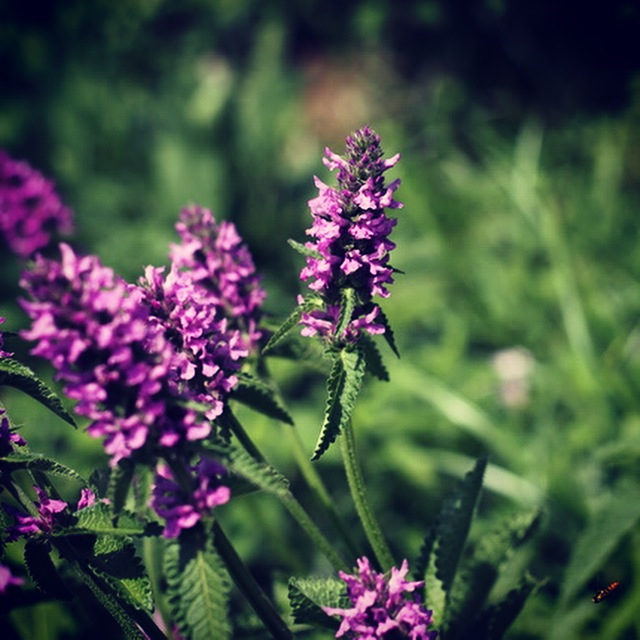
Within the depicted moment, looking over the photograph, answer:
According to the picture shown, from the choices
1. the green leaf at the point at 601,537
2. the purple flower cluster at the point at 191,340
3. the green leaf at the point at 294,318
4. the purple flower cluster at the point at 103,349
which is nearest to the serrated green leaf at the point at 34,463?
the purple flower cluster at the point at 103,349

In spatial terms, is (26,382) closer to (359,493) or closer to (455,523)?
(359,493)

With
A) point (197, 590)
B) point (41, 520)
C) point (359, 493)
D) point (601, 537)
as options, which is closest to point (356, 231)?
point (359, 493)

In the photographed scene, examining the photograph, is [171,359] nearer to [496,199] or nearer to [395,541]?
[395,541]

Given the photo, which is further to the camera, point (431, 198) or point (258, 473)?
point (431, 198)

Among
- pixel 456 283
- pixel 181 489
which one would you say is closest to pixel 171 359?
pixel 181 489

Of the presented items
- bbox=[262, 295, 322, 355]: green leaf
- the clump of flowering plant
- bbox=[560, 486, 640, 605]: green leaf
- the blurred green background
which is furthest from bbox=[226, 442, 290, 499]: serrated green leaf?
bbox=[560, 486, 640, 605]: green leaf

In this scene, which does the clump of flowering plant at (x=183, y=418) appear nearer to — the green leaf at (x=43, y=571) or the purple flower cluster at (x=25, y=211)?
the green leaf at (x=43, y=571)
